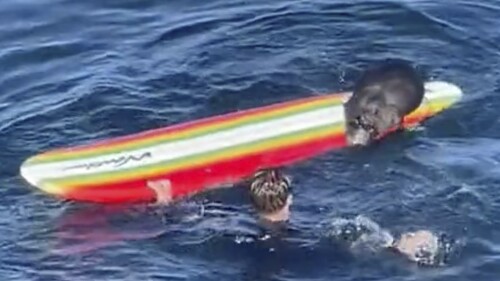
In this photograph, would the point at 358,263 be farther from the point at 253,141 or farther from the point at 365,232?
the point at 253,141

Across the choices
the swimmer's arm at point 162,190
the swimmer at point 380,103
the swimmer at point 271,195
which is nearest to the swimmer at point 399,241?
the swimmer at point 271,195

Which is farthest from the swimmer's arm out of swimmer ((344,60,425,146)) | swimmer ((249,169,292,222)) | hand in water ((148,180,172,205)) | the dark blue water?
swimmer ((344,60,425,146))

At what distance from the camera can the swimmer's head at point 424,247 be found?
37.1 ft

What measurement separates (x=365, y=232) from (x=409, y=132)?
5.10ft

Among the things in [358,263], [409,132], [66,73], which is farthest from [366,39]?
[358,263]

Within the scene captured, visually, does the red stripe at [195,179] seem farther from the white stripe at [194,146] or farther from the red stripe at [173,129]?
the red stripe at [173,129]

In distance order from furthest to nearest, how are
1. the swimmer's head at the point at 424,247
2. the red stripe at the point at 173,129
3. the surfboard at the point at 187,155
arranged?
A: the red stripe at the point at 173,129 → the surfboard at the point at 187,155 → the swimmer's head at the point at 424,247

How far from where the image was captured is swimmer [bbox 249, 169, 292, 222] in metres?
11.1

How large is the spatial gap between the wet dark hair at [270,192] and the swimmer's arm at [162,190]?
0.92m

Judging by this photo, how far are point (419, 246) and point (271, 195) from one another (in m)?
1.11

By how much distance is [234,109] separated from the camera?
44.0 feet

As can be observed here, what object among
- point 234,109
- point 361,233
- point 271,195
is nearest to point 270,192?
point 271,195

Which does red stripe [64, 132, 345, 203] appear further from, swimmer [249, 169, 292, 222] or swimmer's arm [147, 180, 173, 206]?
swimmer [249, 169, 292, 222]

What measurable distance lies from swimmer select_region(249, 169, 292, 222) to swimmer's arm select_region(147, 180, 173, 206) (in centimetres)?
83
